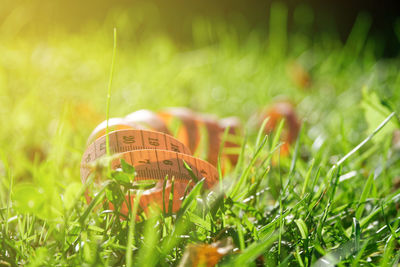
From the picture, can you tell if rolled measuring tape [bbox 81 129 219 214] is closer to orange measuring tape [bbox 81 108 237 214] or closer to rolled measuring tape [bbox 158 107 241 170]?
orange measuring tape [bbox 81 108 237 214]

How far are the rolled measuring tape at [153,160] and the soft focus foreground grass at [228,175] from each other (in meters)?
0.06

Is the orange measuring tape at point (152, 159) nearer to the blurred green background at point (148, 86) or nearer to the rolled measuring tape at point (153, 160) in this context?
the rolled measuring tape at point (153, 160)

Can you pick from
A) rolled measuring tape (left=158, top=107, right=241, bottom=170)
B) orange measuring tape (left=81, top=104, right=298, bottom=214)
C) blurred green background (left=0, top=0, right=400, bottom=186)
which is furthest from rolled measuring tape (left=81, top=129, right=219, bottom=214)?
rolled measuring tape (left=158, top=107, right=241, bottom=170)

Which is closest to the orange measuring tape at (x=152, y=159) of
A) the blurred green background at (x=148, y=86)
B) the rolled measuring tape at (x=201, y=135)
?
the blurred green background at (x=148, y=86)

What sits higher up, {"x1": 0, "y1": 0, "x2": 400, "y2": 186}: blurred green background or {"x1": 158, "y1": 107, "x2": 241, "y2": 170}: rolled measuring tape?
{"x1": 0, "y1": 0, "x2": 400, "y2": 186}: blurred green background

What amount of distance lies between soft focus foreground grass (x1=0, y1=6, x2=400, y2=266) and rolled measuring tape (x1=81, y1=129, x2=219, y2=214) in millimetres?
58

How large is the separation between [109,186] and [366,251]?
0.51 meters

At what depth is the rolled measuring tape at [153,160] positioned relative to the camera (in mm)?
817

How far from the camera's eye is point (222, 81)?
7.80 ft

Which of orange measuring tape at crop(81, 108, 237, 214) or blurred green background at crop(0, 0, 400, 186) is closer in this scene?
orange measuring tape at crop(81, 108, 237, 214)

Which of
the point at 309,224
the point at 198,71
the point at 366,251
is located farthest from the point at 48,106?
the point at 366,251

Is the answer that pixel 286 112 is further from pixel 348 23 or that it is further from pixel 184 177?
pixel 348 23

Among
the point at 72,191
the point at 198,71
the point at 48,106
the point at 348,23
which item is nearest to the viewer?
the point at 72,191

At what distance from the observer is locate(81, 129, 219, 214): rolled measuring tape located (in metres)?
0.82
